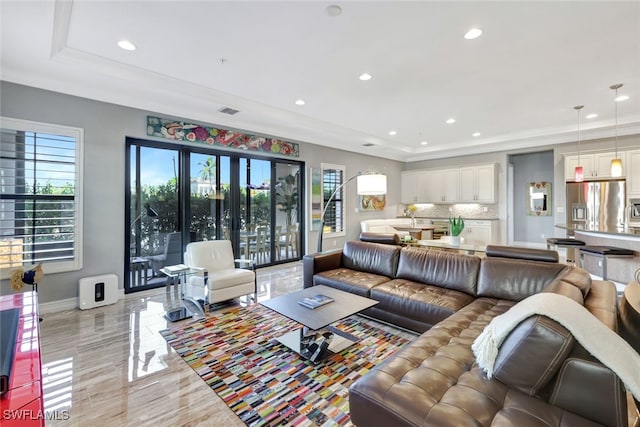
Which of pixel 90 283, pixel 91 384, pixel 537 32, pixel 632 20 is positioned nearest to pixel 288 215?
pixel 90 283

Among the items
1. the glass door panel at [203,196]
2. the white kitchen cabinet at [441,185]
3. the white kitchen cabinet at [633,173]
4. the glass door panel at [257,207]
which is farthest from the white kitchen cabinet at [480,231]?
the glass door panel at [203,196]

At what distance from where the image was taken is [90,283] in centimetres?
377

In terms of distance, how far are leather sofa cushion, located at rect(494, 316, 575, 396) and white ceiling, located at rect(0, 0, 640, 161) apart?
248cm

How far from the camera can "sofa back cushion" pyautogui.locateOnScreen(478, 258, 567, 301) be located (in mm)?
2736

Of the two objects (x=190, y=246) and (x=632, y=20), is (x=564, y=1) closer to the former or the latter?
(x=632, y=20)

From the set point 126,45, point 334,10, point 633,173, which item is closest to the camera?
point 334,10

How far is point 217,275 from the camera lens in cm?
381

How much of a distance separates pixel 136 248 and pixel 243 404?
3.40 meters

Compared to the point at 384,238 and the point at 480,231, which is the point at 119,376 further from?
the point at 480,231

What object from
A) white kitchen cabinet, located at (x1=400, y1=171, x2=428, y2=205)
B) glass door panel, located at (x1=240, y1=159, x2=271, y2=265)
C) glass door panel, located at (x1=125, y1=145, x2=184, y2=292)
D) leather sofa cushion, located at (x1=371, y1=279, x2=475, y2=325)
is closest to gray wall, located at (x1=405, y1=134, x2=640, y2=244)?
white kitchen cabinet, located at (x1=400, y1=171, x2=428, y2=205)

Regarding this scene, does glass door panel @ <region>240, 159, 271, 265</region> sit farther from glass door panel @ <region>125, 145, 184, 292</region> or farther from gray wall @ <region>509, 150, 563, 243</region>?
gray wall @ <region>509, 150, 563, 243</region>

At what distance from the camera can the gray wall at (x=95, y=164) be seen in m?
3.57

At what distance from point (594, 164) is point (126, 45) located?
8.22 metres

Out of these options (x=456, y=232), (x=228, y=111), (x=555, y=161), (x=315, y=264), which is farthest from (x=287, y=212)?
(x=555, y=161)
